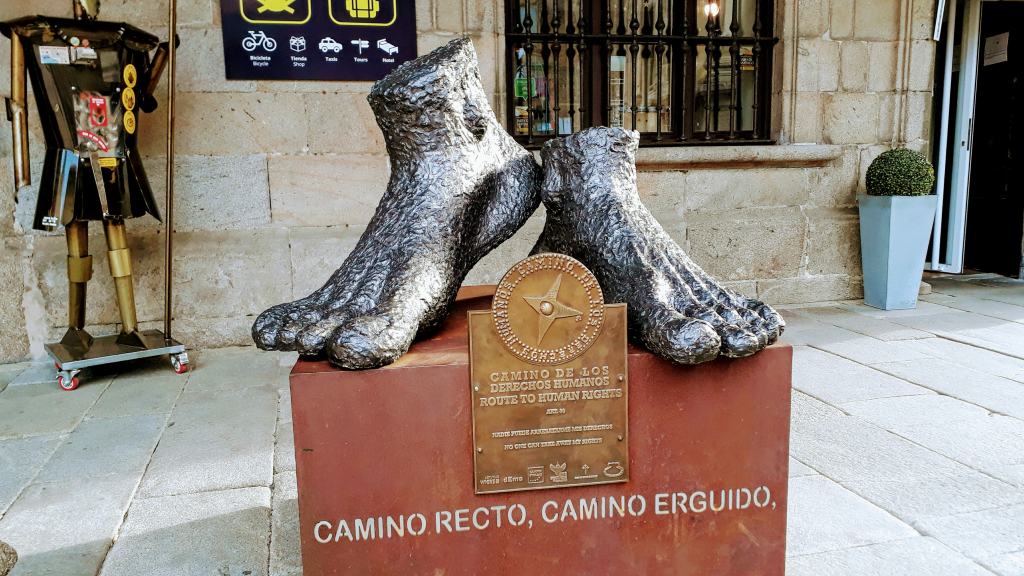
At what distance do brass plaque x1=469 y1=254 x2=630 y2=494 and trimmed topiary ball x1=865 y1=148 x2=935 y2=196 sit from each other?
Result: 390cm

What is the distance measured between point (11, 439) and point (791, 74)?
470 cm

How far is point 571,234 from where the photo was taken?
5.83ft

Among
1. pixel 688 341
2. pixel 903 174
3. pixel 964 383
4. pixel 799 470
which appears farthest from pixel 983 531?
pixel 903 174

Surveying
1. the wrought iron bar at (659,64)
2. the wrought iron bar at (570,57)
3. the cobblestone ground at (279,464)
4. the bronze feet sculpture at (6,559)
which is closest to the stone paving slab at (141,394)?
the cobblestone ground at (279,464)

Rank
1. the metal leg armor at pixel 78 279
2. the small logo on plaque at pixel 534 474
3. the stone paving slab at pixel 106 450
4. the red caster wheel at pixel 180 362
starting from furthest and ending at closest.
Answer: the red caster wheel at pixel 180 362
the metal leg armor at pixel 78 279
the stone paving slab at pixel 106 450
the small logo on plaque at pixel 534 474

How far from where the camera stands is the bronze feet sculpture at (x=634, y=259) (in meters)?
1.41

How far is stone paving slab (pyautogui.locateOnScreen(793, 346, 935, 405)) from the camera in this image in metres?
2.98

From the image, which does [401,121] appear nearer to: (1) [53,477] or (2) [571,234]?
(2) [571,234]

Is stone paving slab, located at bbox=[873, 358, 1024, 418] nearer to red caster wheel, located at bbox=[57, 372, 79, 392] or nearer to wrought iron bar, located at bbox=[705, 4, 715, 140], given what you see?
wrought iron bar, located at bbox=[705, 4, 715, 140]

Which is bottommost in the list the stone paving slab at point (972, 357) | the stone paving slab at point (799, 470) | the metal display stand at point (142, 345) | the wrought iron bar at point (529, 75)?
the stone paving slab at point (799, 470)

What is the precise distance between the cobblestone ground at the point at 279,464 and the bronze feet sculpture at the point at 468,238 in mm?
686

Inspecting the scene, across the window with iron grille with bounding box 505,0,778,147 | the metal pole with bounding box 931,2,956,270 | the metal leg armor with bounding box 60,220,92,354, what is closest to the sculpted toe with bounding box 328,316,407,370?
the metal leg armor with bounding box 60,220,92,354

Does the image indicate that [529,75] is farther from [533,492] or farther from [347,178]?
[533,492]

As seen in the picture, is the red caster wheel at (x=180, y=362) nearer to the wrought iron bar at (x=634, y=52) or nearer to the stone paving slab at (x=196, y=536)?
the stone paving slab at (x=196, y=536)
